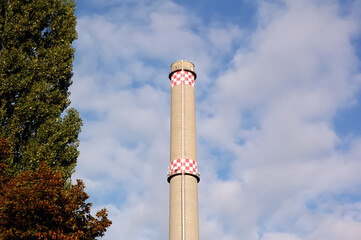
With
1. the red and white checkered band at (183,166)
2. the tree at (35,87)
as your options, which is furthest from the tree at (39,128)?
the red and white checkered band at (183,166)

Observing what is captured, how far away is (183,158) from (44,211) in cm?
2775

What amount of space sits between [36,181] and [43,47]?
13459mm

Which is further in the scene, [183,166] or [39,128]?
[183,166]

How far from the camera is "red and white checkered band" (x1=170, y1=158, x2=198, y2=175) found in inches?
1847

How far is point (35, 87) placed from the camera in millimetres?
28766

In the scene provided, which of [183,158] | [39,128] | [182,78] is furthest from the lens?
[182,78]

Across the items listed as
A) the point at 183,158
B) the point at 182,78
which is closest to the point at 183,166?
the point at 183,158

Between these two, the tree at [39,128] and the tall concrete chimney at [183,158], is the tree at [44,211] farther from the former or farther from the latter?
the tall concrete chimney at [183,158]

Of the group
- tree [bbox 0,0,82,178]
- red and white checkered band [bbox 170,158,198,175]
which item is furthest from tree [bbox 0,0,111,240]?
red and white checkered band [bbox 170,158,198,175]

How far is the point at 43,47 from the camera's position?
31.0 meters

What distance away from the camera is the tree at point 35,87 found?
27.2 m

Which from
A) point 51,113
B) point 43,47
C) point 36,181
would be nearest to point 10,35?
point 43,47

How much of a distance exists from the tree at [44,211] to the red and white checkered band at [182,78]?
31.7m

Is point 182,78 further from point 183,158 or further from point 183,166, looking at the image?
point 183,166
